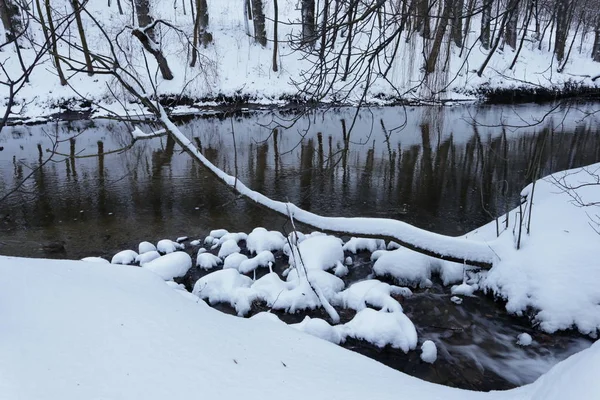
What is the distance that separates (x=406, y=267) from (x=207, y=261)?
8.39 feet

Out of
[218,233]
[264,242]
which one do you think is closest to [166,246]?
[218,233]

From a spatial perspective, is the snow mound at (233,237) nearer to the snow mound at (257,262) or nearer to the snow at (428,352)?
the snow mound at (257,262)

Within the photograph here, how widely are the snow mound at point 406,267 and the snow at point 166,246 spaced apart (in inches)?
114

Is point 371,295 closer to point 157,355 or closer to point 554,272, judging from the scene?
point 554,272

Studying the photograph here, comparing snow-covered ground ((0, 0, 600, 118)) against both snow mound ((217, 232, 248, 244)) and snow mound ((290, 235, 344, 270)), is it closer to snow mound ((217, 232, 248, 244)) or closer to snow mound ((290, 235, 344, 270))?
snow mound ((217, 232, 248, 244))

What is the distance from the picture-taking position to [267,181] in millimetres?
9008

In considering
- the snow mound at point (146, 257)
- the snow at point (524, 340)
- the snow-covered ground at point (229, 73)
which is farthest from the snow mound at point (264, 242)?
the snow-covered ground at point (229, 73)

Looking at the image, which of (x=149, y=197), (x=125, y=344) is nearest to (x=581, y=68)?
(x=149, y=197)

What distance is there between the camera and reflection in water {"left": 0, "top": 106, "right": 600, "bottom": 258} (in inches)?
269

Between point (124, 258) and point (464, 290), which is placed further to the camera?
point (124, 258)

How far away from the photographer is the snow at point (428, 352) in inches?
142

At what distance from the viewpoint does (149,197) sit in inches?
324

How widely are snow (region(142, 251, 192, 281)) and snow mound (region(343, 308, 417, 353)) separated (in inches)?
91.9

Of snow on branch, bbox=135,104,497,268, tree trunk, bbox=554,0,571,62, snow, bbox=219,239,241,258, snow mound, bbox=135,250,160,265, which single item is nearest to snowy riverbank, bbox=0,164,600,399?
snow on branch, bbox=135,104,497,268
